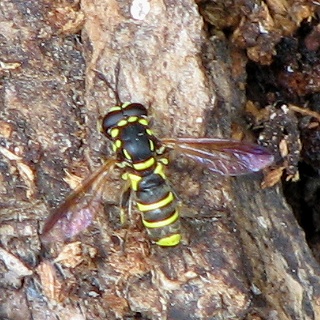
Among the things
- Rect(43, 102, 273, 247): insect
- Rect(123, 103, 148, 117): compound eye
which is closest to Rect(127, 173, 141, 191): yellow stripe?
Rect(43, 102, 273, 247): insect

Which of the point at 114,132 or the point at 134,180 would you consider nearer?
the point at 114,132

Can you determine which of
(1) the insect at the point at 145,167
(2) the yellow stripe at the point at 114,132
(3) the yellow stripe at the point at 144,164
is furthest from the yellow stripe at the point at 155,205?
(2) the yellow stripe at the point at 114,132

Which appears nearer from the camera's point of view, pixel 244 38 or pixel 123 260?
pixel 123 260

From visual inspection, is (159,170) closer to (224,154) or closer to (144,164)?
(144,164)

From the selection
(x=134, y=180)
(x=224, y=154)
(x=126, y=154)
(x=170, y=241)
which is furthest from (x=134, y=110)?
(x=170, y=241)

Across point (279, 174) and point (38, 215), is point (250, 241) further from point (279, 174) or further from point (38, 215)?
point (38, 215)

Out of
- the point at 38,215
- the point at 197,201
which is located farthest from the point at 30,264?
the point at 197,201

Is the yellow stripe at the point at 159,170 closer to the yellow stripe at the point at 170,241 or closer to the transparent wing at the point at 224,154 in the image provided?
the transparent wing at the point at 224,154
